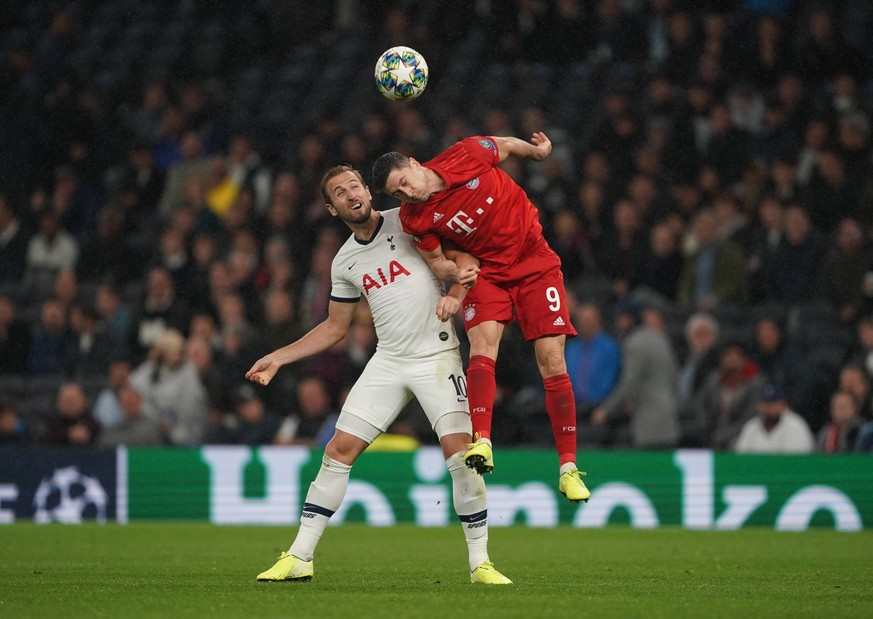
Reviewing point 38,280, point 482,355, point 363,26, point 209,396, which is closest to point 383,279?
point 482,355

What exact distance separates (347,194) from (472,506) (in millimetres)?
1913

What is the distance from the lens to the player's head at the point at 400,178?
8.25 metres

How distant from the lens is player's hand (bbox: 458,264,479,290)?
27.1 ft

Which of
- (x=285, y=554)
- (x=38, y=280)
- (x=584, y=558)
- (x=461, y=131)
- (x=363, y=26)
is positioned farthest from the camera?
(x=363, y=26)

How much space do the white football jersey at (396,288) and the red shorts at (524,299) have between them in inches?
11.1

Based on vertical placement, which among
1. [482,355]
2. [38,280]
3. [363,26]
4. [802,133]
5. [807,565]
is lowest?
[807,565]

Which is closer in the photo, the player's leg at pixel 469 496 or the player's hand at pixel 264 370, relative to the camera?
the player's leg at pixel 469 496

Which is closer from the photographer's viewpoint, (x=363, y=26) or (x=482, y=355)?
(x=482, y=355)

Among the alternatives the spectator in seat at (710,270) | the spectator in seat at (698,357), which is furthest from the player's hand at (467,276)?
the spectator in seat at (710,270)

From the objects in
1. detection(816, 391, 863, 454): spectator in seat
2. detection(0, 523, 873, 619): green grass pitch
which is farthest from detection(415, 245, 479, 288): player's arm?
detection(816, 391, 863, 454): spectator in seat

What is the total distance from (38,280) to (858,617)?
1437 cm

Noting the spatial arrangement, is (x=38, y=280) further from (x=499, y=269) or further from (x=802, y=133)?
(x=499, y=269)

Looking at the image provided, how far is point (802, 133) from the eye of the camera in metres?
16.4

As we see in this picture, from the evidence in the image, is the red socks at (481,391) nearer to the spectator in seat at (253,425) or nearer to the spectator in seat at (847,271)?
the spectator in seat at (847,271)
